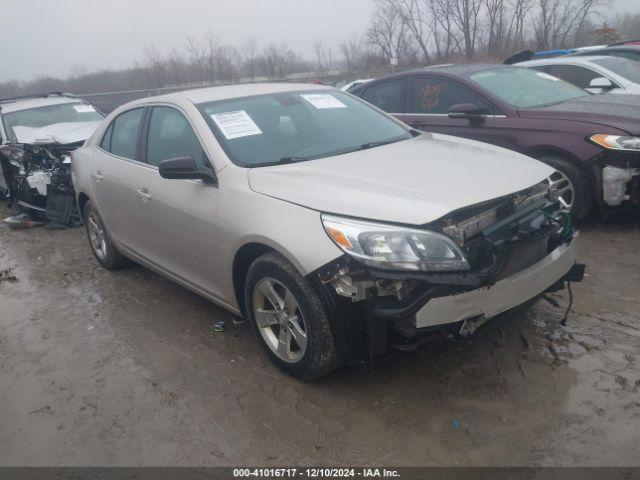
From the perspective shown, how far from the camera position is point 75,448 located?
9.43ft

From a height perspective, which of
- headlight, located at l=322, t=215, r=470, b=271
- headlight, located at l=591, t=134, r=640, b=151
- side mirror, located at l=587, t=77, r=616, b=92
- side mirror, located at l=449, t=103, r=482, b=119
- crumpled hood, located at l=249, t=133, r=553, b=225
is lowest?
headlight, located at l=322, t=215, r=470, b=271

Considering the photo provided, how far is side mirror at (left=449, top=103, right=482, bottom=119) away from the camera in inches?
216

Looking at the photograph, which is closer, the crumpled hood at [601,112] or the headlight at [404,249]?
the headlight at [404,249]

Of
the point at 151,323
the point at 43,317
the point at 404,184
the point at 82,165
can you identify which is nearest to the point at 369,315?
the point at 404,184

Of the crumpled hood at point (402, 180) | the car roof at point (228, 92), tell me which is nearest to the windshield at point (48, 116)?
the car roof at point (228, 92)

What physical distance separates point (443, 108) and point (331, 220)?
387 cm

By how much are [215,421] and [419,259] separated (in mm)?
1406

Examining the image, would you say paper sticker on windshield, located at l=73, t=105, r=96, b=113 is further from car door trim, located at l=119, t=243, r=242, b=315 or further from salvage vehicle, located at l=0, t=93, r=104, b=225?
car door trim, located at l=119, t=243, r=242, b=315

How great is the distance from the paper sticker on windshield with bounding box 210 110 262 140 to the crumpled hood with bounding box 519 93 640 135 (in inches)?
116

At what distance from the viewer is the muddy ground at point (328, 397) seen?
263 centimetres

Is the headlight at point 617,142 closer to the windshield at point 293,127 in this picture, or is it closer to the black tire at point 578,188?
the black tire at point 578,188

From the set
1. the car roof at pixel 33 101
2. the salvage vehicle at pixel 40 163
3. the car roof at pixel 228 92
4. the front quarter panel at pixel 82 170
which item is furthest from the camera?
the car roof at pixel 33 101

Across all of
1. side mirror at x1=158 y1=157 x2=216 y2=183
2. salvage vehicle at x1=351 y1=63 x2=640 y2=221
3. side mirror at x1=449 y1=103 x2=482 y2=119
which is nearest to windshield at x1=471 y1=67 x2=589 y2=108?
salvage vehicle at x1=351 y1=63 x2=640 y2=221

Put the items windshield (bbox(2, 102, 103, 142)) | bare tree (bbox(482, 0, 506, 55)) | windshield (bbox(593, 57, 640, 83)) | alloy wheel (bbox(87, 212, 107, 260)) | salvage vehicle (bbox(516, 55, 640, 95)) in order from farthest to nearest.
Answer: bare tree (bbox(482, 0, 506, 55)) → windshield (bbox(2, 102, 103, 142)) → windshield (bbox(593, 57, 640, 83)) → salvage vehicle (bbox(516, 55, 640, 95)) → alloy wheel (bbox(87, 212, 107, 260))
